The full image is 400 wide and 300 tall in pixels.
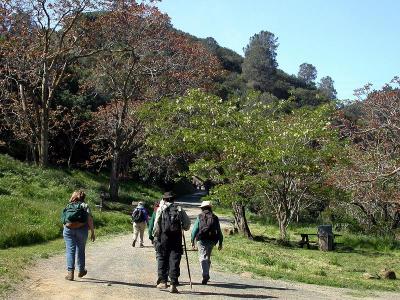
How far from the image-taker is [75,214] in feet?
31.3

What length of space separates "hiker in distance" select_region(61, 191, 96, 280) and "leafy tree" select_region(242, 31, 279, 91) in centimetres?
9234

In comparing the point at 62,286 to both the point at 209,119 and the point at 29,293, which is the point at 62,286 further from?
the point at 209,119

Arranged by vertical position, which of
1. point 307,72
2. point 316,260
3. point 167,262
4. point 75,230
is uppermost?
point 307,72

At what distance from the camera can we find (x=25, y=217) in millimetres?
16594

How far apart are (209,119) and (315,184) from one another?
5.50 m

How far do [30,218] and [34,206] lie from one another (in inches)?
61.5

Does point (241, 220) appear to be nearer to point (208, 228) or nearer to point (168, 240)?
point (208, 228)

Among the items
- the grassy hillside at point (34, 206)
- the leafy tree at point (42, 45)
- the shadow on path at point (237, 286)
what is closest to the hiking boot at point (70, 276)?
the shadow on path at point (237, 286)

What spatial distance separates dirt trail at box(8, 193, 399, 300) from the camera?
859 cm

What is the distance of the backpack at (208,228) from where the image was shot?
10.2 metres

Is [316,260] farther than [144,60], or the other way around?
[144,60]

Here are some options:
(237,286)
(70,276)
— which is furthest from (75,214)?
(237,286)

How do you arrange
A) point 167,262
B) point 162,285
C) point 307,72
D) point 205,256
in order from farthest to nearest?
point 307,72
point 205,256
point 167,262
point 162,285

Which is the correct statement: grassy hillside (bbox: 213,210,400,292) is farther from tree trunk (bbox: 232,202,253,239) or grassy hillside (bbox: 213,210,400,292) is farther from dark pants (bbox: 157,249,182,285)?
dark pants (bbox: 157,249,182,285)
